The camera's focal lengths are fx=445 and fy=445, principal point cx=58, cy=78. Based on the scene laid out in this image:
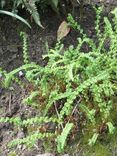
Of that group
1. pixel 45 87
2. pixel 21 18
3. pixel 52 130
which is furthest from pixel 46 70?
pixel 21 18

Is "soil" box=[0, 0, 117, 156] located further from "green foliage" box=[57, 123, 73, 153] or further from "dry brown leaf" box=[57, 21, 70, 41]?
"green foliage" box=[57, 123, 73, 153]

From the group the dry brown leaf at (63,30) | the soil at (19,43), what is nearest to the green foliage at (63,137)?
the soil at (19,43)

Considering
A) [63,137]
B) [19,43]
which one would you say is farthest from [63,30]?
[63,137]

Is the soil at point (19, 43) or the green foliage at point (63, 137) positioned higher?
the soil at point (19, 43)

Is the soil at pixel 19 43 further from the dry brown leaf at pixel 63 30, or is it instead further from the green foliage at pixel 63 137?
the green foliage at pixel 63 137

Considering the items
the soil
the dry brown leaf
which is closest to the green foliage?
the soil

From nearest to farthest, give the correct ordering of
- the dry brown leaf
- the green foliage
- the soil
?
1. the green foliage
2. the soil
3. the dry brown leaf

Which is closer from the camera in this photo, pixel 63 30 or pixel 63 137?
pixel 63 137

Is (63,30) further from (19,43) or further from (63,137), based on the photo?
(63,137)
